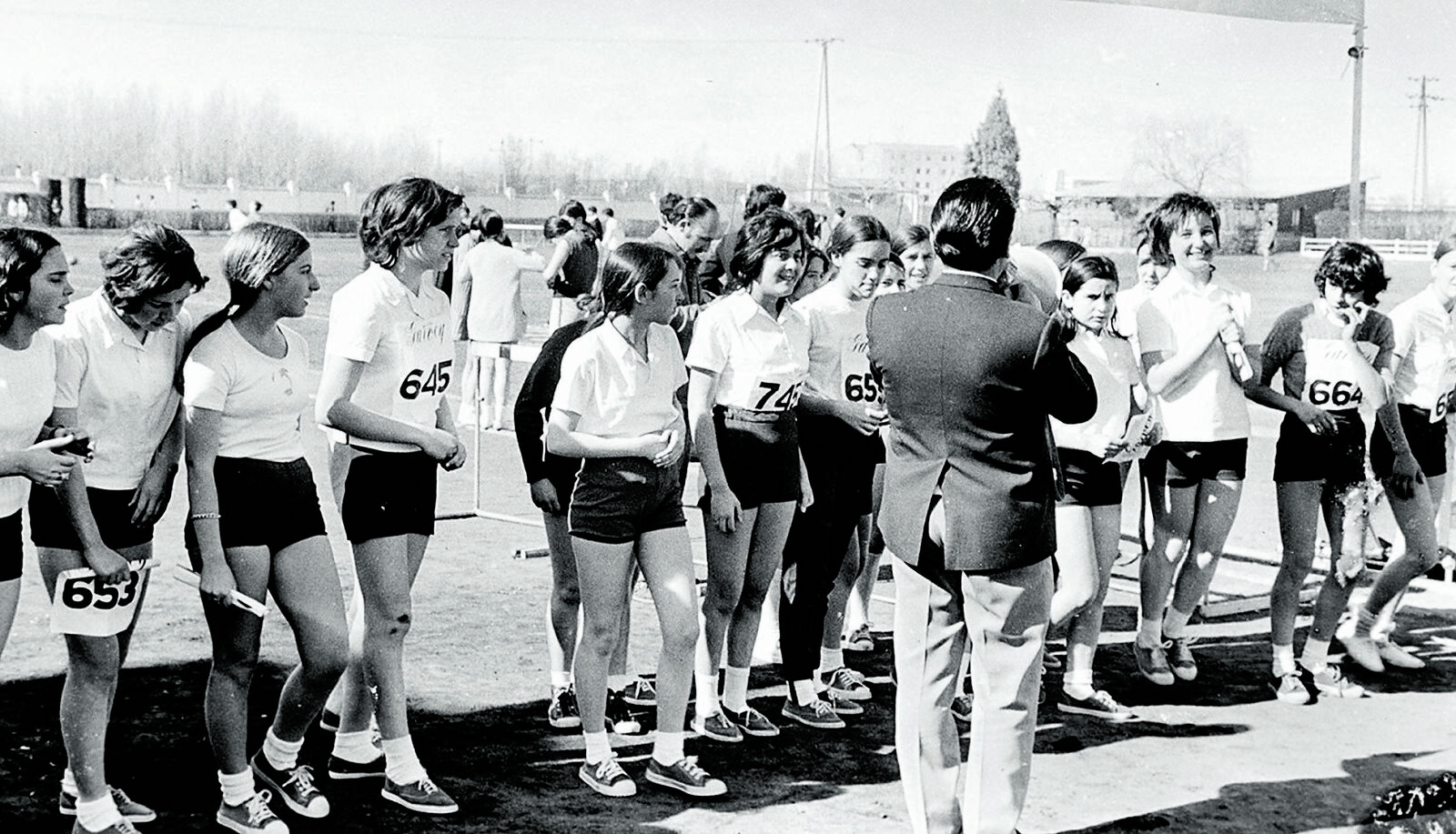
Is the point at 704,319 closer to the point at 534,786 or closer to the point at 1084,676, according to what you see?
the point at 534,786

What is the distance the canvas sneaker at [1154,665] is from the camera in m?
6.12

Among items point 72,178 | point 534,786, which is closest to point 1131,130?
point 72,178

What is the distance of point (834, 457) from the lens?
18.1 ft

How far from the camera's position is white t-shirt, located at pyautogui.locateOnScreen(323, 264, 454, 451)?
4.31 meters

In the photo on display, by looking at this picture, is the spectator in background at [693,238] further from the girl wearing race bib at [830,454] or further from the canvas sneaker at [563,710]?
the canvas sneaker at [563,710]

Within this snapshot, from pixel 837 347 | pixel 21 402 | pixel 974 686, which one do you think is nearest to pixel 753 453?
pixel 837 347

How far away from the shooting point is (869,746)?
5.21m

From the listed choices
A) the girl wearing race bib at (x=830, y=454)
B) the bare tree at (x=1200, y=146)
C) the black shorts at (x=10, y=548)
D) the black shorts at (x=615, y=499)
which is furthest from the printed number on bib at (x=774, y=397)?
the bare tree at (x=1200, y=146)

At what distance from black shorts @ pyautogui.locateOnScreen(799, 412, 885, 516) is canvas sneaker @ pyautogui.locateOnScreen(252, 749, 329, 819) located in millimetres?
2068

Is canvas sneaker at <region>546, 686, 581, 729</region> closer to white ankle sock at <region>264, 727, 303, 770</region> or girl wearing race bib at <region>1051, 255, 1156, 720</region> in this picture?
white ankle sock at <region>264, 727, 303, 770</region>

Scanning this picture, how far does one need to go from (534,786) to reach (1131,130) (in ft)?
121

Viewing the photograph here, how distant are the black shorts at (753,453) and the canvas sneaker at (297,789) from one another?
5.08 feet

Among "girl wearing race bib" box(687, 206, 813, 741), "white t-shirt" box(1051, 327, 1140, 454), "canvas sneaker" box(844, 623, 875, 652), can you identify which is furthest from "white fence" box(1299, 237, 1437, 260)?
"girl wearing race bib" box(687, 206, 813, 741)

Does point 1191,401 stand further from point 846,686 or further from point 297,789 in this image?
point 297,789
